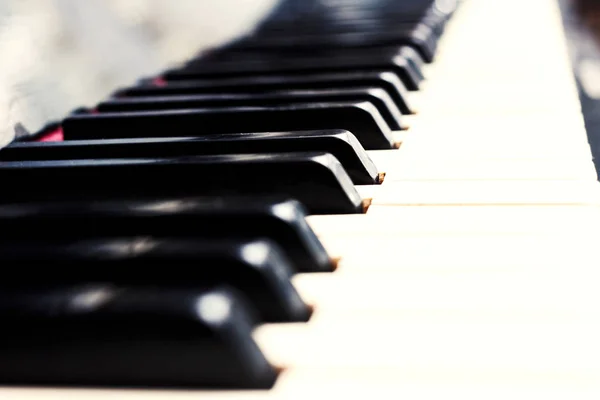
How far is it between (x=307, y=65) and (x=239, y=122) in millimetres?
341

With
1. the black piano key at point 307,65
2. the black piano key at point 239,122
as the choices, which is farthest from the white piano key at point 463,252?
the black piano key at point 307,65

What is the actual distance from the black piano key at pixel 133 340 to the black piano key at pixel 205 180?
23cm

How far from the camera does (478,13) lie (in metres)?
1.93

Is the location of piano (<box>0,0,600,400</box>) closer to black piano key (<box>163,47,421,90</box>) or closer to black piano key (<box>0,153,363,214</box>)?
black piano key (<box>0,153,363,214</box>)

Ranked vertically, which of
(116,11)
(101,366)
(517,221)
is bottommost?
(517,221)

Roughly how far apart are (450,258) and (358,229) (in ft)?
0.33

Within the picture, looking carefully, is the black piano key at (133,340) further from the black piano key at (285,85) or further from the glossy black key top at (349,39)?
the glossy black key top at (349,39)

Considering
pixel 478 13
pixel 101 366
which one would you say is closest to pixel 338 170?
pixel 101 366

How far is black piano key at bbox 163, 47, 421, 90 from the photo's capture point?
1.21 metres

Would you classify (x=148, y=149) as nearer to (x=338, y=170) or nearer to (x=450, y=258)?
(x=338, y=170)

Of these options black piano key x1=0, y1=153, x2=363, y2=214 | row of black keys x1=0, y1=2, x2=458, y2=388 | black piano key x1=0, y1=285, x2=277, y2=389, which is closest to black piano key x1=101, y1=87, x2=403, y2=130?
row of black keys x1=0, y1=2, x2=458, y2=388

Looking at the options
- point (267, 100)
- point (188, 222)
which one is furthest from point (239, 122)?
point (188, 222)

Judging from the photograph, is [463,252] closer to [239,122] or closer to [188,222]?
[188,222]

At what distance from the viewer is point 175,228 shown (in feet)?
2.04
